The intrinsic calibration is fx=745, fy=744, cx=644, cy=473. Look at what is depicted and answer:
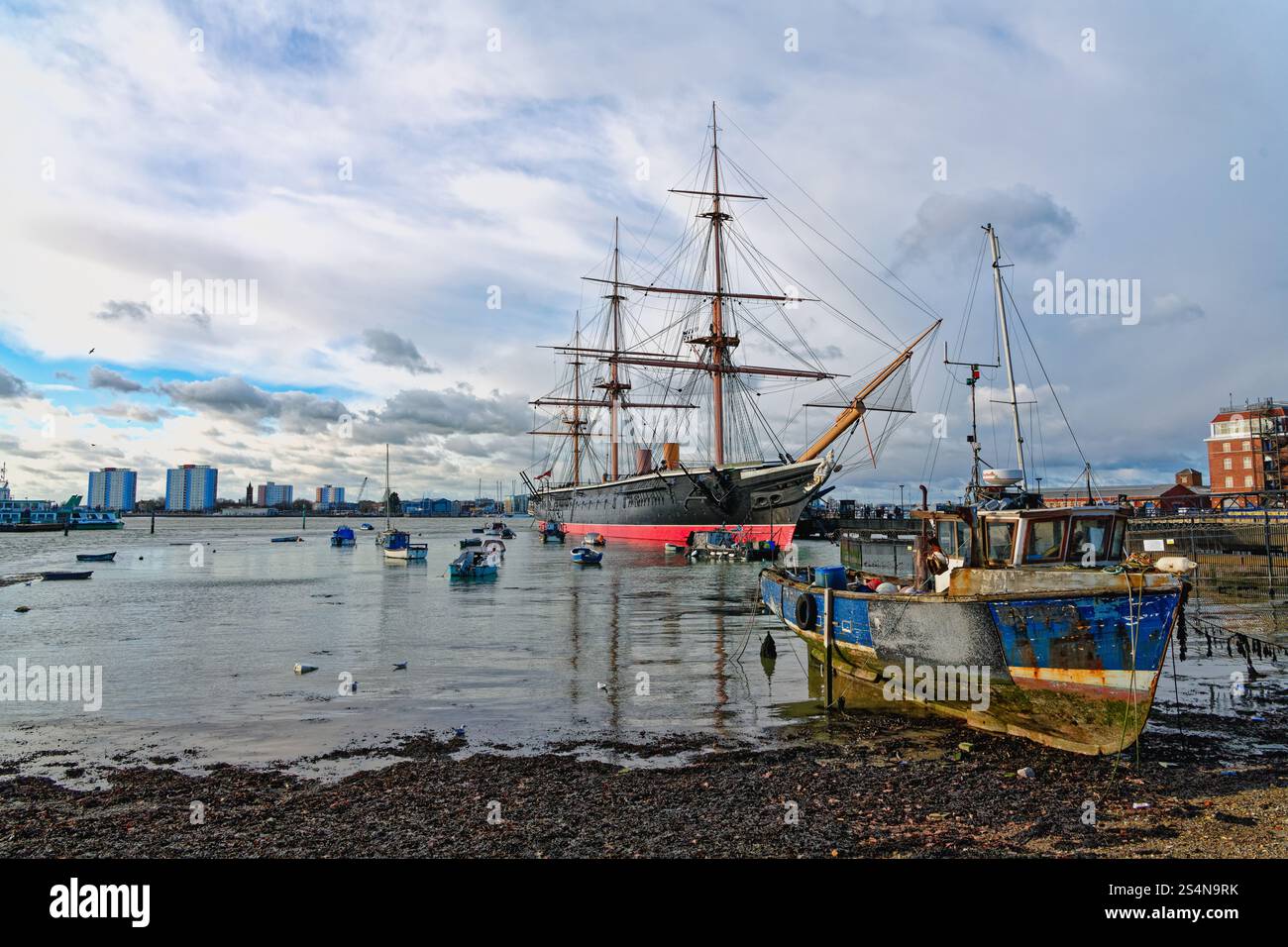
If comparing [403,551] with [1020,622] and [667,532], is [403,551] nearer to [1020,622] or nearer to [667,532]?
[667,532]

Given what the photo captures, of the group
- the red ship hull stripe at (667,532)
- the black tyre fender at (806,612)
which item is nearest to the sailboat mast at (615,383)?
the red ship hull stripe at (667,532)

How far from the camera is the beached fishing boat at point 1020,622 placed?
10930mm

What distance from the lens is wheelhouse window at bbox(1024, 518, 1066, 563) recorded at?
41.2ft

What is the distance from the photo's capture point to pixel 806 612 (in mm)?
16859

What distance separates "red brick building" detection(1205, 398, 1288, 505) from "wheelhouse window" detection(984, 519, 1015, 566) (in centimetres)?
8045

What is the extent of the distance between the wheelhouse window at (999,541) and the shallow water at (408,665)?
4.69 metres

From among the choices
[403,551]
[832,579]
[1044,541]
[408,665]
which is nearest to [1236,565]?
[832,579]

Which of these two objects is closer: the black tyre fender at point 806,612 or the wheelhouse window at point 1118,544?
the wheelhouse window at point 1118,544

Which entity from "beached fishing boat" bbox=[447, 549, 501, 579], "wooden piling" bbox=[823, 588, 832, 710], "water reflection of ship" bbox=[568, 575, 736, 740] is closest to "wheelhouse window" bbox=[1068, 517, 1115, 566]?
"wooden piling" bbox=[823, 588, 832, 710]

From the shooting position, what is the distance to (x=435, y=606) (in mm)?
35312

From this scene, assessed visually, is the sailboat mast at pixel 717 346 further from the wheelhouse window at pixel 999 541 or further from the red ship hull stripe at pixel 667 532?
the wheelhouse window at pixel 999 541

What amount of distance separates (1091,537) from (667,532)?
66.9 m
